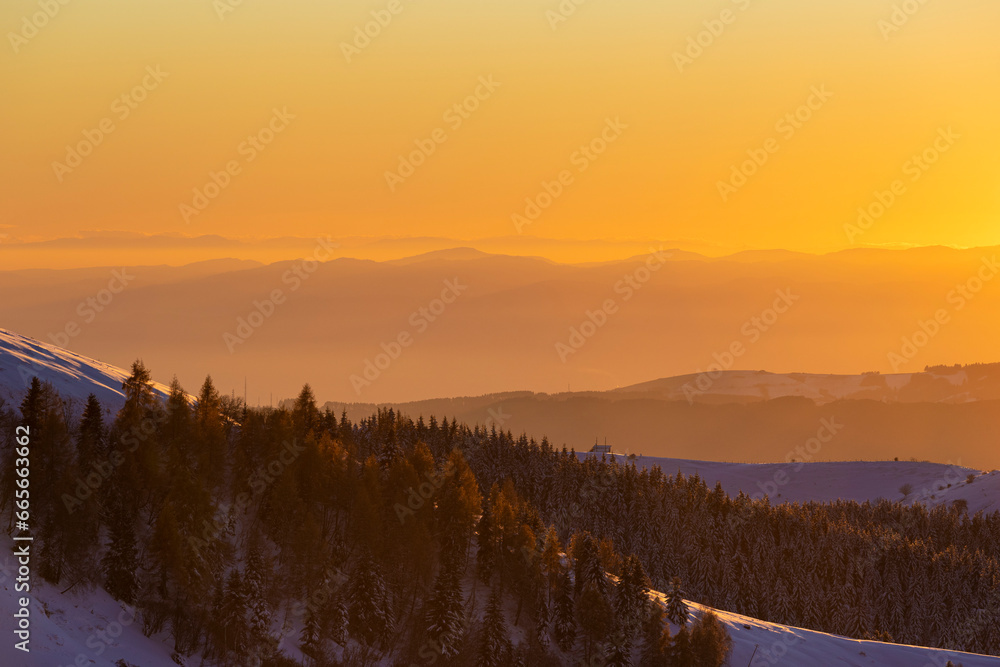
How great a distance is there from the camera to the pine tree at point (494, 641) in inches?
4104

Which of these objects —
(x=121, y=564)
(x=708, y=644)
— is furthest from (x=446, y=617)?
(x=121, y=564)

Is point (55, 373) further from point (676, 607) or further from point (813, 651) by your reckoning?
point (813, 651)

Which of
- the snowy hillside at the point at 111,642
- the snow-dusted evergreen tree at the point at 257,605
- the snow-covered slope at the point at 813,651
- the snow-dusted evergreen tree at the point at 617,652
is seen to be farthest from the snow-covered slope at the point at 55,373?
the snow-covered slope at the point at 813,651

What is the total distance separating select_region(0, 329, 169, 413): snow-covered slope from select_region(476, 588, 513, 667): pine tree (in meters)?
50.1

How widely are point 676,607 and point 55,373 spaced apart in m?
80.3

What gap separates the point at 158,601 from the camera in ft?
315

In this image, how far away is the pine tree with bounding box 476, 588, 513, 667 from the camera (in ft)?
342

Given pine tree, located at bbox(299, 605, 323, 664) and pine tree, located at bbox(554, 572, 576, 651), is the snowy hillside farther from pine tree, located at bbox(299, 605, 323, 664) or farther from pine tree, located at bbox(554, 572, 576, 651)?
pine tree, located at bbox(554, 572, 576, 651)

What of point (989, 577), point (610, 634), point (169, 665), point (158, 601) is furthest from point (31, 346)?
point (989, 577)

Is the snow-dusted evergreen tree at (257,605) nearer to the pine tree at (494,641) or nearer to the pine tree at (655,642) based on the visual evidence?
the pine tree at (494,641)

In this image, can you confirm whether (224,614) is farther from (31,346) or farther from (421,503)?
(31,346)

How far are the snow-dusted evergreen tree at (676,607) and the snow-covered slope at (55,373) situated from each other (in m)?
70.2

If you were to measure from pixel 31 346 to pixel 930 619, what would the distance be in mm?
159991

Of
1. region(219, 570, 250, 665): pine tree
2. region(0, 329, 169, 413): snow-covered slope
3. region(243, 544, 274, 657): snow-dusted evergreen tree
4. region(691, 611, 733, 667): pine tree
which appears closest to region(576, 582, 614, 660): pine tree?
region(691, 611, 733, 667): pine tree
